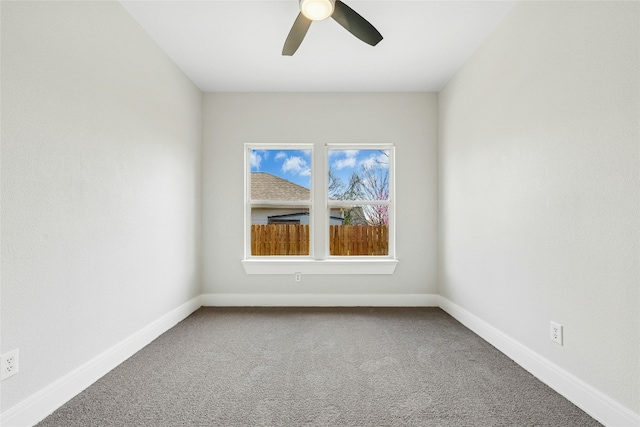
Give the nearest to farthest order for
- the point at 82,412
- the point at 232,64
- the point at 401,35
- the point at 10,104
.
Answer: the point at 10,104 < the point at 82,412 < the point at 401,35 < the point at 232,64

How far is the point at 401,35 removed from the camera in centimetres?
261

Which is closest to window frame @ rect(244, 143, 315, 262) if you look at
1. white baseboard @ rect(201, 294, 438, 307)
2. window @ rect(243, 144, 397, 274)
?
window @ rect(243, 144, 397, 274)

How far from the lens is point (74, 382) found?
1848mm

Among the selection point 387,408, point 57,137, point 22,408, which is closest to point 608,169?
point 387,408

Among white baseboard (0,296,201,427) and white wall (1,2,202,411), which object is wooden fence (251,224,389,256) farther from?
white baseboard (0,296,201,427)

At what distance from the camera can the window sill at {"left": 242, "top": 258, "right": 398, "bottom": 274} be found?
3.73 metres

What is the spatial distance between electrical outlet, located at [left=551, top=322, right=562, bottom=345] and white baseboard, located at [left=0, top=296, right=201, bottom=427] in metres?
2.81

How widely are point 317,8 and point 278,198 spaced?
2282mm

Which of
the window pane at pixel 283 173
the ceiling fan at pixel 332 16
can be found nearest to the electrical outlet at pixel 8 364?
the ceiling fan at pixel 332 16

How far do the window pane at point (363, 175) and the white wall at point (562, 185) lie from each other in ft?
3.72

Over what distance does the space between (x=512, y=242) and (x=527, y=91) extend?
1043 mm

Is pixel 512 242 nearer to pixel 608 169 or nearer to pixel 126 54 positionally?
pixel 608 169

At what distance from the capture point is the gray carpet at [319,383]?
5.40 feet

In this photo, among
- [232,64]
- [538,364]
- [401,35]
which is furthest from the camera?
[232,64]
